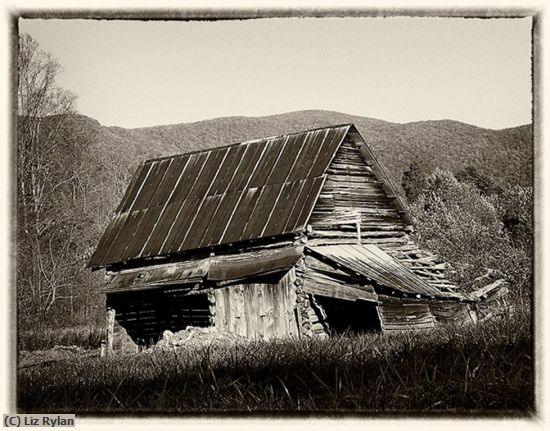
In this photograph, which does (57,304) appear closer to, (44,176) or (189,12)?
(44,176)

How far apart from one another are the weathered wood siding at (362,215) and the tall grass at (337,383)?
1111cm

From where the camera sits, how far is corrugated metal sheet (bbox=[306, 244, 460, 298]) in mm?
17016

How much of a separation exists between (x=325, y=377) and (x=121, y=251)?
14.8m

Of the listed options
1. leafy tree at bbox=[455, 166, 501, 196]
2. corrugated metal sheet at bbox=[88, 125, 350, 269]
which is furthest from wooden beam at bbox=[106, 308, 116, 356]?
leafy tree at bbox=[455, 166, 501, 196]

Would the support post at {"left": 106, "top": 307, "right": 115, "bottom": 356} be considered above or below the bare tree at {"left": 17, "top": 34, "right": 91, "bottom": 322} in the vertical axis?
below

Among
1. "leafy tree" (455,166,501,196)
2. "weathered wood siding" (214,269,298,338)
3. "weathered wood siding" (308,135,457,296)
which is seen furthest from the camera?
"weathered wood siding" (308,135,457,296)

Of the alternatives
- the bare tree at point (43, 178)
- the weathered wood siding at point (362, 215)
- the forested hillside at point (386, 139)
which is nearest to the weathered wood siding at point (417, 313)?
the weathered wood siding at point (362, 215)

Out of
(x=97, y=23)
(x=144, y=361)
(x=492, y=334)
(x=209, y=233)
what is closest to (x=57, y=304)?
(x=209, y=233)

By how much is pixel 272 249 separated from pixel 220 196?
2.05m

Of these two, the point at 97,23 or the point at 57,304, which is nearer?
the point at 97,23

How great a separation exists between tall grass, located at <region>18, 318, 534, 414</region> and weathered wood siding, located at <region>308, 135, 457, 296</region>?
11.1 metres

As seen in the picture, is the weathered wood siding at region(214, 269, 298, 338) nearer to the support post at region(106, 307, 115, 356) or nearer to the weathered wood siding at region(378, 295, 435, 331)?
the weathered wood siding at region(378, 295, 435, 331)

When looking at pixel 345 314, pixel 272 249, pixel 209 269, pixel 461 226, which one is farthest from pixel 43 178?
pixel 461 226

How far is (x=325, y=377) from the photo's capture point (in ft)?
22.9
